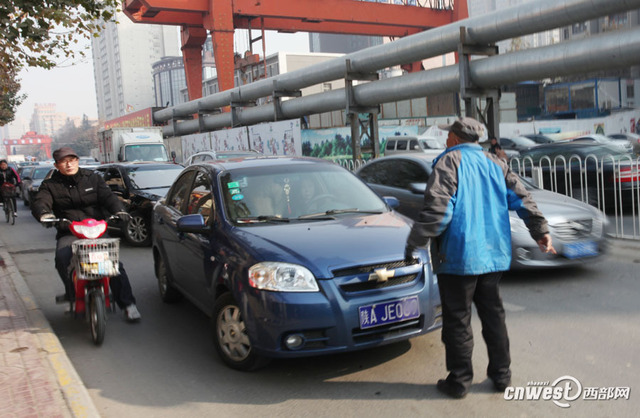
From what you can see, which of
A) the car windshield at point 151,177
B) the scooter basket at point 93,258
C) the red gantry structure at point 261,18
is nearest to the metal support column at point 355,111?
the car windshield at point 151,177

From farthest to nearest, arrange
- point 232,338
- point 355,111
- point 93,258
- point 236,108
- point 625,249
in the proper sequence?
point 236,108
point 355,111
point 625,249
point 93,258
point 232,338

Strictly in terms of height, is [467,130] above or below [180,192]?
above

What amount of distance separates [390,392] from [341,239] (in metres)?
1.14

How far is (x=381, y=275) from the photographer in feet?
13.3

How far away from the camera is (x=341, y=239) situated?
440 centimetres

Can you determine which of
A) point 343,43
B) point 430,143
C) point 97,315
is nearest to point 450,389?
point 97,315

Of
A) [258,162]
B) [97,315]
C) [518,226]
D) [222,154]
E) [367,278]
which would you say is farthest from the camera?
[222,154]

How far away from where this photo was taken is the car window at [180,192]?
6070mm

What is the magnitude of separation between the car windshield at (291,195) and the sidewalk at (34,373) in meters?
1.73

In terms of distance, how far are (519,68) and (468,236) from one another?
534 inches

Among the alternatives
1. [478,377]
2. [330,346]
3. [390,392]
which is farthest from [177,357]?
[478,377]

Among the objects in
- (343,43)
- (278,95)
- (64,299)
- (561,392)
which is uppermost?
(343,43)

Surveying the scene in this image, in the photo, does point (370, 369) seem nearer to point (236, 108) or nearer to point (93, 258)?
point (93, 258)

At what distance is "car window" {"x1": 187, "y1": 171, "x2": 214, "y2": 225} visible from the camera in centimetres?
523
